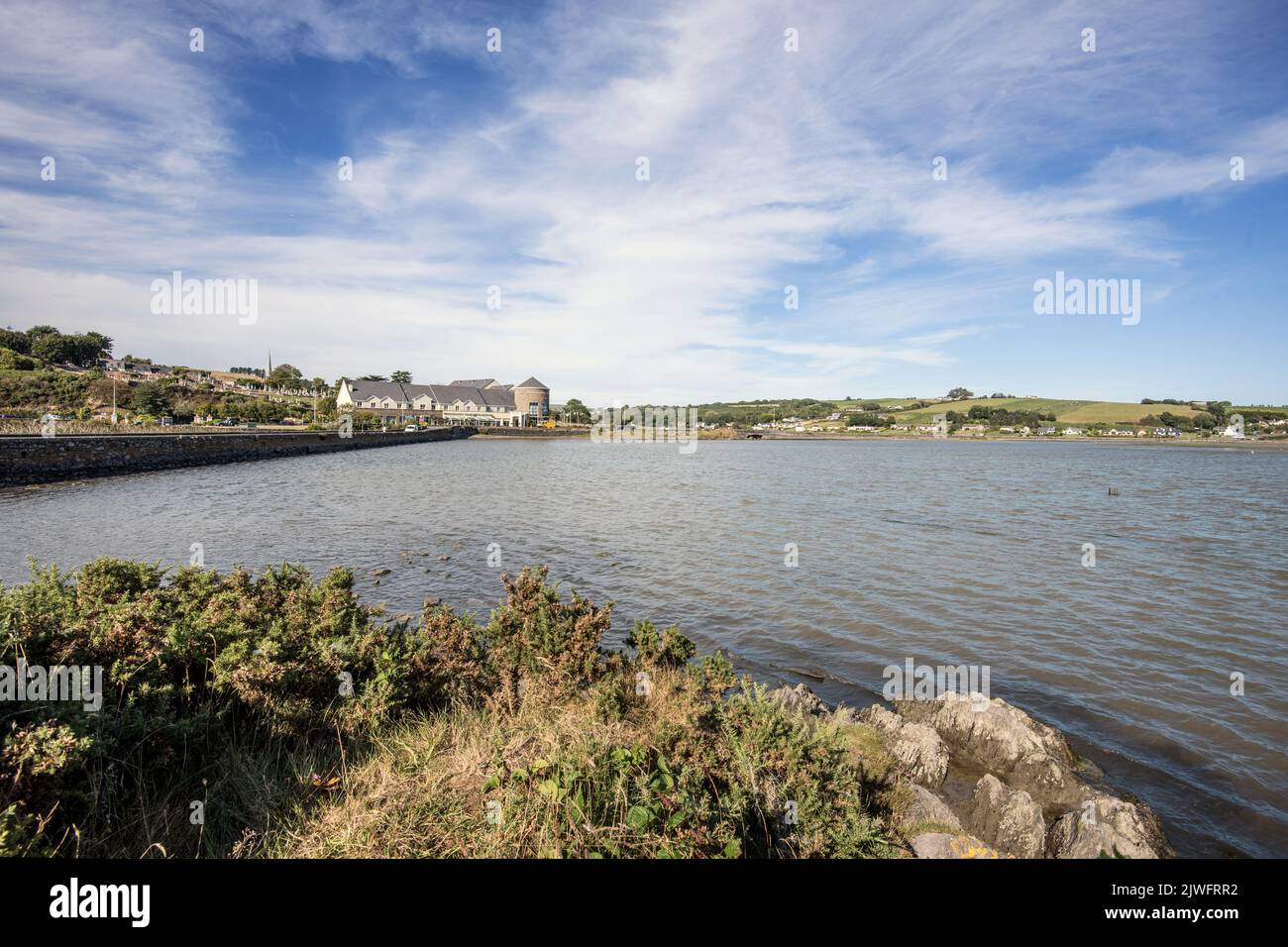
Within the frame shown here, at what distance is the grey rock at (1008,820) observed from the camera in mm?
6457

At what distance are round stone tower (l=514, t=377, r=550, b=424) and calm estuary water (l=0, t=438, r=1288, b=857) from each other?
5271 inches

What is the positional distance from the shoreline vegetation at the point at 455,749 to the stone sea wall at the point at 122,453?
4018 cm

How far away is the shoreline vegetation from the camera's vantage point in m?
4.32

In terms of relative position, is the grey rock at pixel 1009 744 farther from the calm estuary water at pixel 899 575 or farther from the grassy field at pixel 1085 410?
the grassy field at pixel 1085 410

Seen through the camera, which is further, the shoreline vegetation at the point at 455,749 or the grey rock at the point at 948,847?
the grey rock at the point at 948,847

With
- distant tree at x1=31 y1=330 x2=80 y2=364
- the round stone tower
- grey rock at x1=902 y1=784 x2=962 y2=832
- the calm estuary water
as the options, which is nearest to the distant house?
the round stone tower

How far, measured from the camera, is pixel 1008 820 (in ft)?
22.0

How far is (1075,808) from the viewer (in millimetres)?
7113

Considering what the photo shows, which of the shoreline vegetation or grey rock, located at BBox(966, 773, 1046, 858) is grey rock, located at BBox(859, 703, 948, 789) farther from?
grey rock, located at BBox(966, 773, 1046, 858)

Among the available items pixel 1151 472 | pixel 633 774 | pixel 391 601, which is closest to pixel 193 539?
pixel 391 601

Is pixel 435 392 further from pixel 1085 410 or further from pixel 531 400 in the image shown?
A: pixel 1085 410

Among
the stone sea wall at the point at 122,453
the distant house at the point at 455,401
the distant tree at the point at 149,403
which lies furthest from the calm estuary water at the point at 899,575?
the distant house at the point at 455,401
